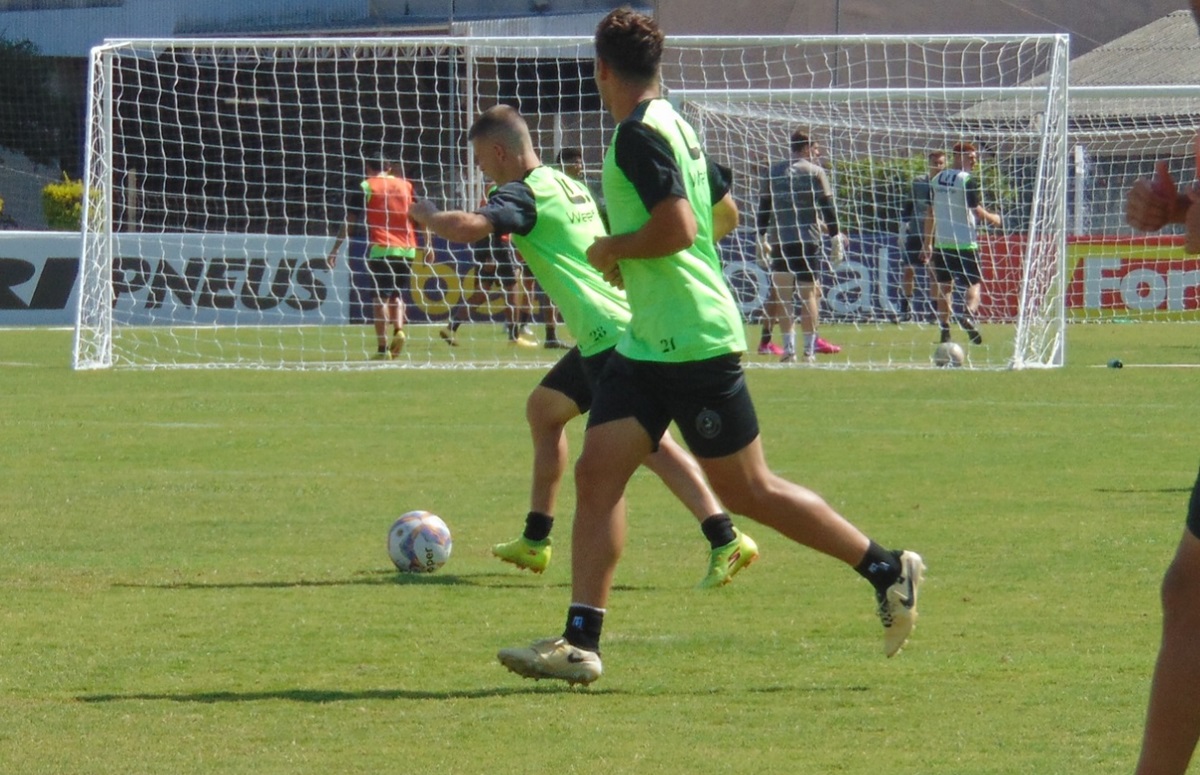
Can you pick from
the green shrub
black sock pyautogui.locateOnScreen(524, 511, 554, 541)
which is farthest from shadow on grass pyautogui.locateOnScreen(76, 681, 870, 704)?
the green shrub

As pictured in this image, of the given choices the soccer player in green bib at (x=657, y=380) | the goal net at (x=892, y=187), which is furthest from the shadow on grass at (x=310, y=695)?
the goal net at (x=892, y=187)

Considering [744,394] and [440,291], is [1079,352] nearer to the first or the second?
[440,291]

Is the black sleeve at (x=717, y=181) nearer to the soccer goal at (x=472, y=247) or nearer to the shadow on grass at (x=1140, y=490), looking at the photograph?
the shadow on grass at (x=1140, y=490)

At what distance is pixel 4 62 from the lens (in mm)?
43688

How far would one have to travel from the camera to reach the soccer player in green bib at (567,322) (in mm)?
7082

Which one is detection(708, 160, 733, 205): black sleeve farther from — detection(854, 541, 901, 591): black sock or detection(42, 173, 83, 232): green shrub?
detection(42, 173, 83, 232): green shrub

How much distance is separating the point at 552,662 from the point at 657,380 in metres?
0.89

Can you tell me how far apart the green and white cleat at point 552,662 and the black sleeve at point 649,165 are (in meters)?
1.29

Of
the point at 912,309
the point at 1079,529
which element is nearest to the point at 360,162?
the point at 912,309

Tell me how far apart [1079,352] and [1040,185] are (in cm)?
263

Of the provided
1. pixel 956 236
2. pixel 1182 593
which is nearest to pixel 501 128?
pixel 1182 593

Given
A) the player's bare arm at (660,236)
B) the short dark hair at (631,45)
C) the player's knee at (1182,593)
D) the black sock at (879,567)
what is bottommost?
the black sock at (879,567)

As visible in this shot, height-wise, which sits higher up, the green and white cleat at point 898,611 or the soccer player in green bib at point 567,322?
the soccer player in green bib at point 567,322

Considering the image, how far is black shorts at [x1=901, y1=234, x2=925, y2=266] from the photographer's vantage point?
22.9 m
